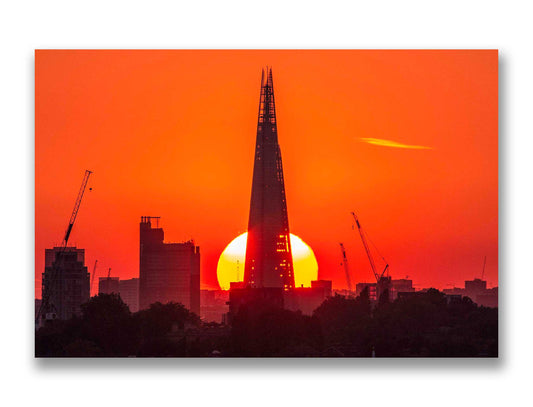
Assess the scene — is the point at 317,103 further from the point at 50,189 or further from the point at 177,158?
the point at 50,189

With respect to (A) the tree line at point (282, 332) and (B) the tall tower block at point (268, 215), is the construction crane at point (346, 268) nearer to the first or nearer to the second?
(A) the tree line at point (282, 332)

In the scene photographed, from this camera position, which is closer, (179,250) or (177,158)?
(177,158)

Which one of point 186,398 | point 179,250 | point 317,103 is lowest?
point 186,398

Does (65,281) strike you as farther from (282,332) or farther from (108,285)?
(282,332)

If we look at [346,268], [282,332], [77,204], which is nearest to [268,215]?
[346,268]

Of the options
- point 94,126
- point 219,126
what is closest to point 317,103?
point 219,126
